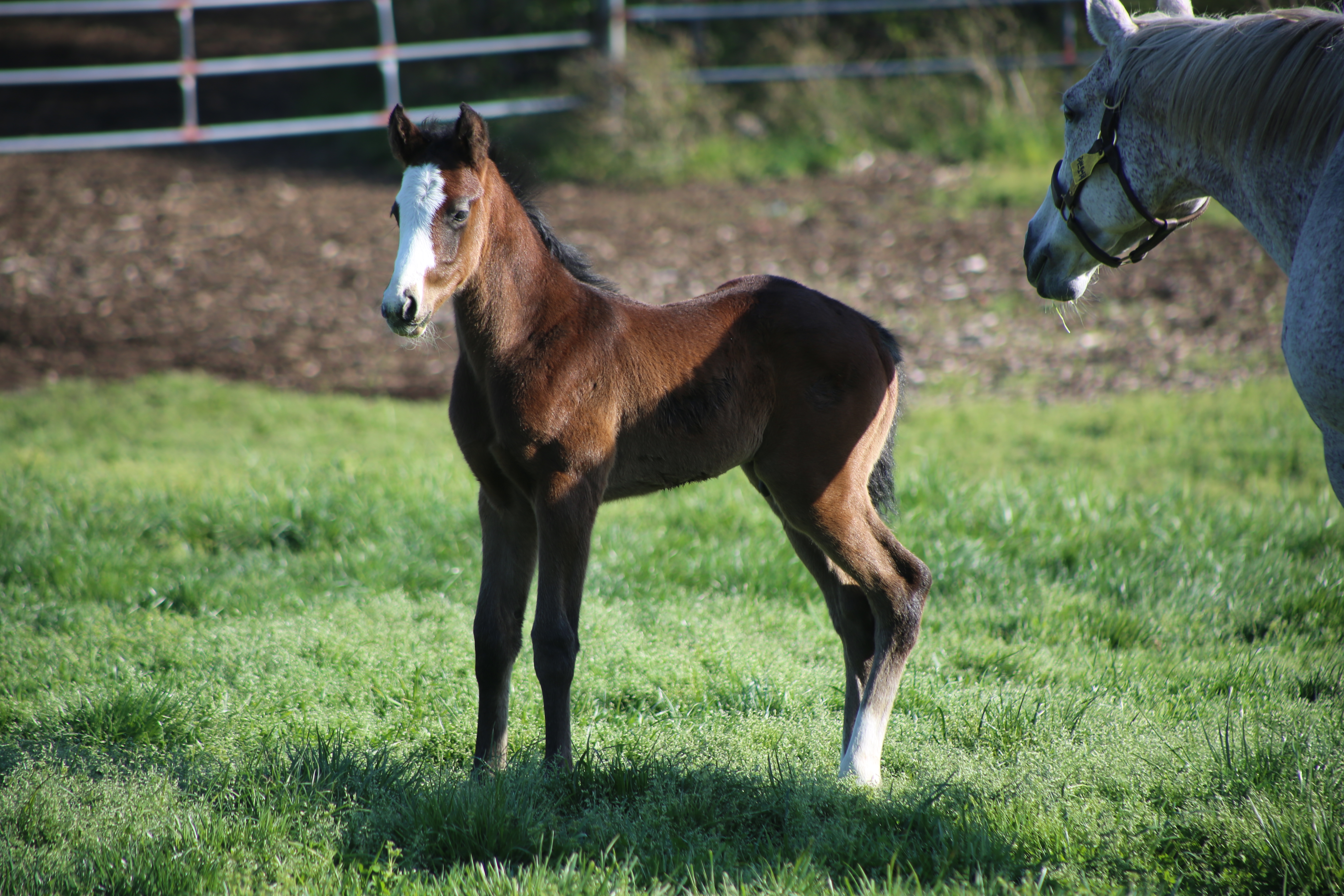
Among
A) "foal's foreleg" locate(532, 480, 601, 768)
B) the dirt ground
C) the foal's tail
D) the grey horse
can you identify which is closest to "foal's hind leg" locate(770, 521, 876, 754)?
the foal's tail

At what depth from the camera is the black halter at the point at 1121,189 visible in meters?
3.18

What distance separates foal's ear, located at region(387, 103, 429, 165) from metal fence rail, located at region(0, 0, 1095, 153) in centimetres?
949

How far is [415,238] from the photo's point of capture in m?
2.79

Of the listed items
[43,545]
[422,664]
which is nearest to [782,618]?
[422,664]

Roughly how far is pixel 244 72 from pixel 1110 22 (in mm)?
12202

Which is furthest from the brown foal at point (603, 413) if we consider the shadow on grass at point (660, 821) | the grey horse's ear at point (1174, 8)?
the grey horse's ear at point (1174, 8)

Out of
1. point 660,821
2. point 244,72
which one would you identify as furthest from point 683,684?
point 244,72

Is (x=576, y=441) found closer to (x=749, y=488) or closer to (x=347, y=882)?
(x=347, y=882)

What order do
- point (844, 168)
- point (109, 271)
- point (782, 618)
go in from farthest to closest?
point (844, 168)
point (109, 271)
point (782, 618)

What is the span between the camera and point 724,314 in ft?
11.2

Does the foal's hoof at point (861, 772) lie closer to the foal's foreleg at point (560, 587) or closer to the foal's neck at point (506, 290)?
the foal's foreleg at point (560, 587)

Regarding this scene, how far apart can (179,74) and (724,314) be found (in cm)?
1106

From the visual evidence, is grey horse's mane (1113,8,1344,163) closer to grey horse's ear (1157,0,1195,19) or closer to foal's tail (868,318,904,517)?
grey horse's ear (1157,0,1195,19)

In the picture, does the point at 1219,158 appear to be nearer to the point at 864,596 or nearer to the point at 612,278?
the point at 864,596
